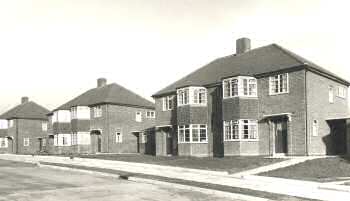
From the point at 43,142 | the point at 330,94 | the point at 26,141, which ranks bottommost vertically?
the point at 43,142

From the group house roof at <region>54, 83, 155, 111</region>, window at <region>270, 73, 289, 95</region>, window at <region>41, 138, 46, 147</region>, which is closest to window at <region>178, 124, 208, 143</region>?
window at <region>270, 73, 289, 95</region>

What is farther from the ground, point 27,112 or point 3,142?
point 27,112

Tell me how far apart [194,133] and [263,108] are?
683cm

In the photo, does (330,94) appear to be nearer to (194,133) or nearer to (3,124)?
(194,133)

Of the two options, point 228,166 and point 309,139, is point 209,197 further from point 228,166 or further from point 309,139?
point 309,139

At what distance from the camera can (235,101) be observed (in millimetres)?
32219

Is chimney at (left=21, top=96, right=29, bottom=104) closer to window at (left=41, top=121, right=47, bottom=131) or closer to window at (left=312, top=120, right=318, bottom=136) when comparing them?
window at (left=41, top=121, right=47, bottom=131)

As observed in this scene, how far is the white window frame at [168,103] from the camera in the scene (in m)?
40.3

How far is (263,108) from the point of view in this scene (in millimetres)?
32031

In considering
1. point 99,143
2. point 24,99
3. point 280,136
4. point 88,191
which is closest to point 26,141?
point 24,99

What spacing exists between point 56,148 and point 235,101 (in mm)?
30279

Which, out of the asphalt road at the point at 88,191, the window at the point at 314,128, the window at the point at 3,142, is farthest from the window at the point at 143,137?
the asphalt road at the point at 88,191

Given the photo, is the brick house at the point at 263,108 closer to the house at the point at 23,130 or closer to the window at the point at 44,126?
A: the house at the point at 23,130

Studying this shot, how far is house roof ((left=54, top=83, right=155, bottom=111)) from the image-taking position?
168 ft
